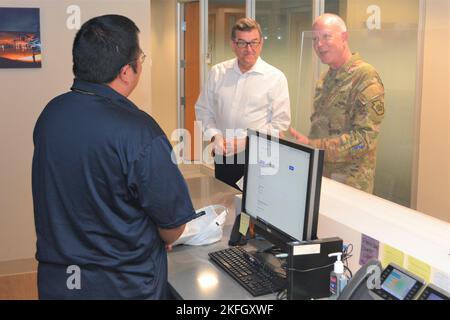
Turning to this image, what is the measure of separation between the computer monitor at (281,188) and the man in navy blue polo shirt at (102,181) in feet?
1.03

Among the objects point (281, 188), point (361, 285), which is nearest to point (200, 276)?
point (281, 188)

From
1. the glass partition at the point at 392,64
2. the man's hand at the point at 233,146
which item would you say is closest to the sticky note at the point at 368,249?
the man's hand at the point at 233,146

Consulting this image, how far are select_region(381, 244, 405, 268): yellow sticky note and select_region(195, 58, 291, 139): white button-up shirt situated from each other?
75.8 inches

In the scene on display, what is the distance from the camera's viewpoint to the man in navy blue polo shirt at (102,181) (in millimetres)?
1502

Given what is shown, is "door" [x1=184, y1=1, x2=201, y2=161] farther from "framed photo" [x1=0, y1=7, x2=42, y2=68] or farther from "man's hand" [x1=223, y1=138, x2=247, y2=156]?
"man's hand" [x1=223, y1=138, x2=247, y2=156]

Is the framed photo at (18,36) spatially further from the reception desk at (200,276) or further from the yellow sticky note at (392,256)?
the yellow sticky note at (392,256)

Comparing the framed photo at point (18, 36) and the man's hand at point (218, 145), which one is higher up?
the framed photo at point (18, 36)

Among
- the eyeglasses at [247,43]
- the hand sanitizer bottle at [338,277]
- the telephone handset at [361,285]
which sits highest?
the eyeglasses at [247,43]

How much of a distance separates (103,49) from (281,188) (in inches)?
27.5

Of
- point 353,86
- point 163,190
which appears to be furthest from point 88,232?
point 353,86

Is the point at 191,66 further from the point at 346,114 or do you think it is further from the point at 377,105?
the point at 377,105

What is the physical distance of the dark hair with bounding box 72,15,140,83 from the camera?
156 cm

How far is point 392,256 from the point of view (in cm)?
152
